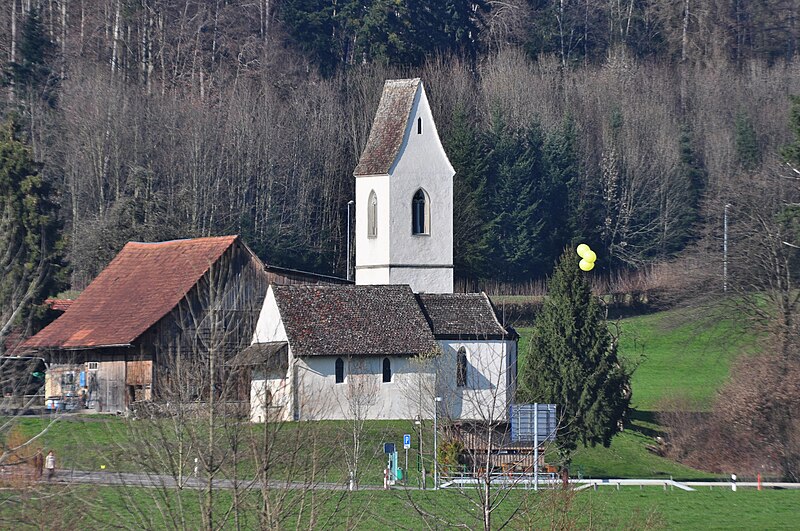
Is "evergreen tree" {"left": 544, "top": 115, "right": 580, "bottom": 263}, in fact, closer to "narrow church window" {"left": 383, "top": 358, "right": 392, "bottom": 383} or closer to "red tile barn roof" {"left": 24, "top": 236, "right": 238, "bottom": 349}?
"red tile barn roof" {"left": 24, "top": 236, "right": 238, "bottom": 349}

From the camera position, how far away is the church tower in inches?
2197

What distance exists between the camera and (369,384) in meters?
49.4

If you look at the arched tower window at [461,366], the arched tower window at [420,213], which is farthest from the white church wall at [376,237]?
the arched tower window at [461,366]

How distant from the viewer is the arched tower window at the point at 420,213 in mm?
56188

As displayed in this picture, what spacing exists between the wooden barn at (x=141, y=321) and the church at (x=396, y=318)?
2147mm

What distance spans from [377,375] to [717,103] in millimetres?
55816

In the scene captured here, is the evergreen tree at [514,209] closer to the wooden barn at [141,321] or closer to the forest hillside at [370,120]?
the forest hillside at [370,120]

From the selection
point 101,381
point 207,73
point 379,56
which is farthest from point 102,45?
point 101,381

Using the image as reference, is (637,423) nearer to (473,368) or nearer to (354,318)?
(473,368)

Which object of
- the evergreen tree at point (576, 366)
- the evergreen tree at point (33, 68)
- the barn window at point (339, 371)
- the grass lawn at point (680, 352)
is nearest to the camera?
the evergreen tree at point (576, 366)

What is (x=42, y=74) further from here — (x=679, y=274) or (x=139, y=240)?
(x=679, y=274)

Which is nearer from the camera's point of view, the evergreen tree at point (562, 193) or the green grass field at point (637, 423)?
the green grass field at point (637, 423)

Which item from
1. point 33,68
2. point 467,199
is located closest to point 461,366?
point 467,199

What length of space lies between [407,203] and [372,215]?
1.38 metres
